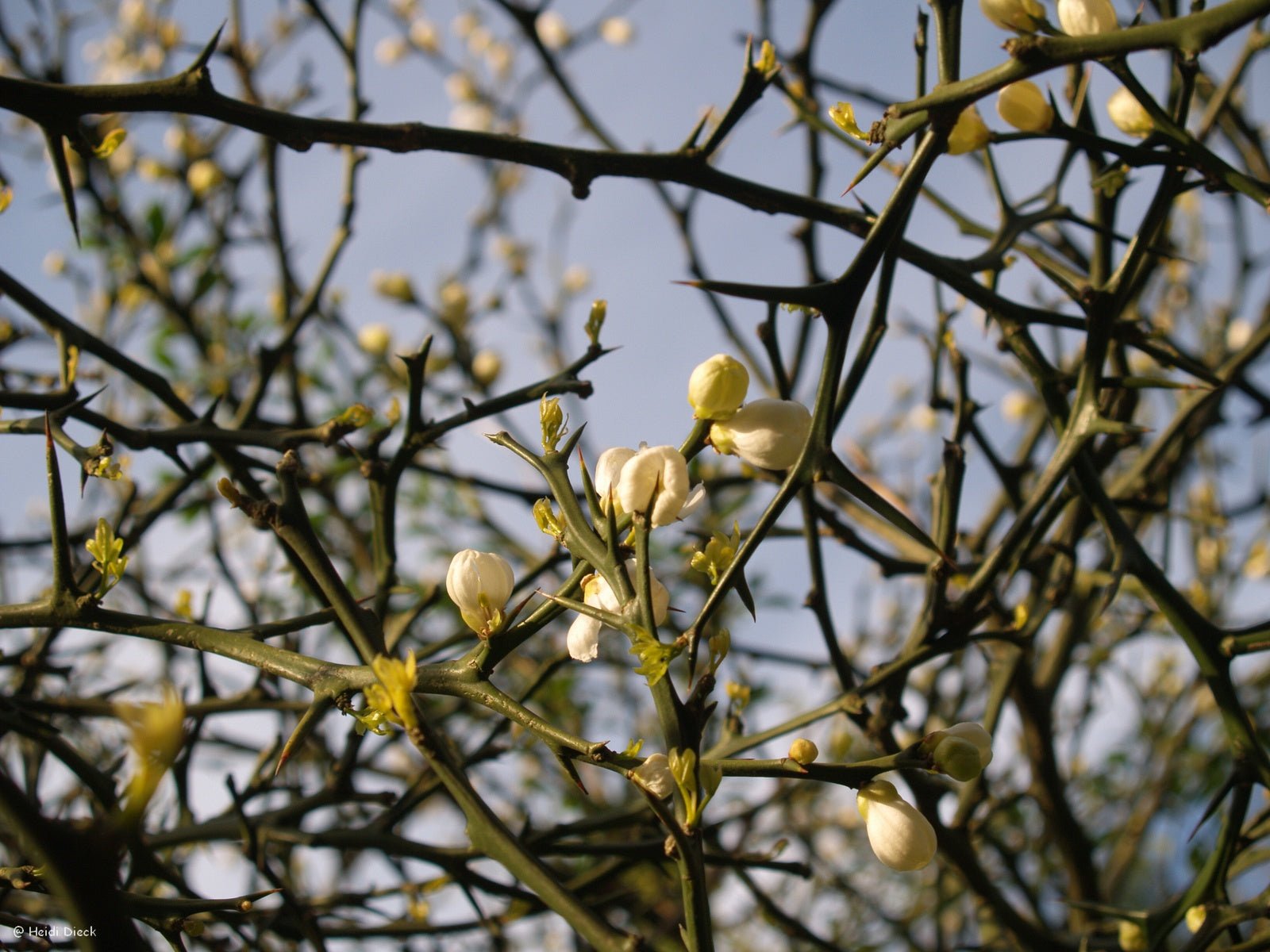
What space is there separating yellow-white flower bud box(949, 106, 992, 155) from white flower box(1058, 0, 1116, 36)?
0.12 metres

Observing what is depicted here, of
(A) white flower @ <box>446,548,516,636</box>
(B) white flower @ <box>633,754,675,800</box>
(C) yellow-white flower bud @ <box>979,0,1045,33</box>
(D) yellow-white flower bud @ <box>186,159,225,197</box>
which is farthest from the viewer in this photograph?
(D) yellow-white flower bud @ <box>186,159,225,197</box>

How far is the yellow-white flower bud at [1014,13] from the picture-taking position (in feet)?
3.37


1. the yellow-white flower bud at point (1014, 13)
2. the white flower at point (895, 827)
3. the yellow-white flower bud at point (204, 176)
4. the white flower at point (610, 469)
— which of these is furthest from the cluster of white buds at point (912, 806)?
the yellow-white flower bud at point (204, 176)

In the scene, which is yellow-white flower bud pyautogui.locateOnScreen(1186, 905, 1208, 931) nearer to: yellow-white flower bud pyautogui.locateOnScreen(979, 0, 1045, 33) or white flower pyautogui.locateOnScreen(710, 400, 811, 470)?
white flower pyautogui.locateOnScreen(710, 400, 811, 470)

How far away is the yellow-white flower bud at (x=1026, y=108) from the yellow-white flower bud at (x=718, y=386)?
0.51 meters

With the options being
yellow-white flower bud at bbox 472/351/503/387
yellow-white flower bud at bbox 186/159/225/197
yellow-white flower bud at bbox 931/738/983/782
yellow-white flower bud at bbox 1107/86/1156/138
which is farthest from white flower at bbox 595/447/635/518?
yellow-white flower bud at bbox 186/159/225/197

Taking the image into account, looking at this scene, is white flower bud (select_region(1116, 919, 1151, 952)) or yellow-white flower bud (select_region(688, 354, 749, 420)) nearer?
yellow-white flower bud (select_region(688, 354, 749, 420))

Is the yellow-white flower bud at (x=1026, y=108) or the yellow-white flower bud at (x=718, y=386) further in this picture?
the yellow-white flower bud at (x=1026, y=108)

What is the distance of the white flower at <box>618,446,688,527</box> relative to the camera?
0.75 m

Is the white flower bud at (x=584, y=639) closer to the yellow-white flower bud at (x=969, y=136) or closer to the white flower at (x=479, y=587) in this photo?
the white flower at (x=479, y=587)

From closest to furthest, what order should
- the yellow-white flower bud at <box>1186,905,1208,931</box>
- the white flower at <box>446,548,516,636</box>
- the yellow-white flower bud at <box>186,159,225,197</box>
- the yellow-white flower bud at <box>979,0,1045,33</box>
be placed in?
the white flower at <box>446,548,516,636</box>
the yellow-white flower bud at <box>979,0,1045,33</box>
the yellow-white flower bud at <box>1186,905,1208,931</box>
the yellow-white flower bud at <box>186,159,225,197</box>

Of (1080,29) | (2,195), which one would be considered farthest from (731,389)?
(2,195)

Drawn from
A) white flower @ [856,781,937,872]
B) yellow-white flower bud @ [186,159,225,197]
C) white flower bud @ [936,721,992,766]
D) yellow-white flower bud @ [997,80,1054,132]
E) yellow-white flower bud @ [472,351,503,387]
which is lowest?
white flower @ [856,781,937,872]

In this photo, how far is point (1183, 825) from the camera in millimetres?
3033
